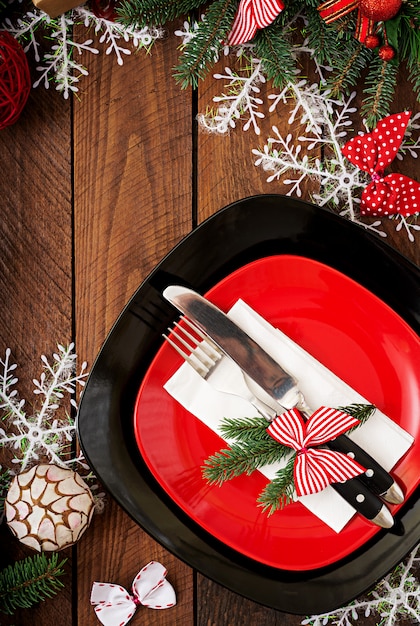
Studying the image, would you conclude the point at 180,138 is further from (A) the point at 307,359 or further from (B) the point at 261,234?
(A) the point at 307,359

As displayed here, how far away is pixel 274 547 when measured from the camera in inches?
29.2

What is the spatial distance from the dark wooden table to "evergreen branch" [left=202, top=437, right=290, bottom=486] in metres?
0.18

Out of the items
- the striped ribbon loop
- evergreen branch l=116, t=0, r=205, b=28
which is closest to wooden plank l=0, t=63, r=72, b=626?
evergreen branch l=116, t=0, r=205, b=28

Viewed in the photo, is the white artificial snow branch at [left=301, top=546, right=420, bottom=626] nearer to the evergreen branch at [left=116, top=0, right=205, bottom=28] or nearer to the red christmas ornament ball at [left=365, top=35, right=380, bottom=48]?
the red christmas ornament ball at [left=365, top=35, right=380, bottom=48]

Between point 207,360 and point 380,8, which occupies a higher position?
point 380,8

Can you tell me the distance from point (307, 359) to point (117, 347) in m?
0.22

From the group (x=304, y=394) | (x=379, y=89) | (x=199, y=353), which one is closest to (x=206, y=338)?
(x=199, y=353)

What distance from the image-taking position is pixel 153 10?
0.77m

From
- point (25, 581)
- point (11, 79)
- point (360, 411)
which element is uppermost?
point (11, 79)

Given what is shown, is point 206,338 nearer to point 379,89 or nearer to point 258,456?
point 258,456

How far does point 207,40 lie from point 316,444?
19.5 inches

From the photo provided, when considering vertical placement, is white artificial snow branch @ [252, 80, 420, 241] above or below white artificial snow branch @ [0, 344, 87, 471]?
above

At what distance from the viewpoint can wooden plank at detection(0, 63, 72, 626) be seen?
850mm

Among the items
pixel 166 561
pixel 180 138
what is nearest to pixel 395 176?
pixel 180 138
